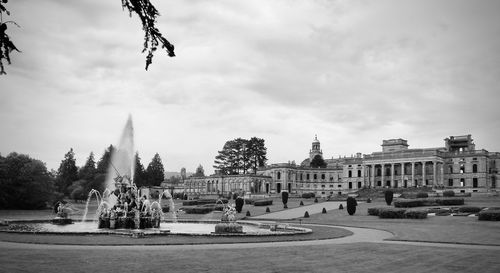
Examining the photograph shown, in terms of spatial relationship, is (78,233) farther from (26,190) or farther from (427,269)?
(26,190)

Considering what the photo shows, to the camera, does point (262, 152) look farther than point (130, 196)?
Yes

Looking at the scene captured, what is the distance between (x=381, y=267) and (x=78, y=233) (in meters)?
18.6

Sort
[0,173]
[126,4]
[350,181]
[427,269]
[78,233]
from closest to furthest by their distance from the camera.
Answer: [126,4] → [427,269] → [78,233] → [0,173] → [350,181]

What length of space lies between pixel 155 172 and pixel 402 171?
218 ft

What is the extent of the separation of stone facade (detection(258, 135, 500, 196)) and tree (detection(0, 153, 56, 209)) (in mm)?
67480

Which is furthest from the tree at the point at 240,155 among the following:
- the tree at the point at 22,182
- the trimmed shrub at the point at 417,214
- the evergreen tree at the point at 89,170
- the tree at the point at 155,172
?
the trimmed shrub at the point at 417,214

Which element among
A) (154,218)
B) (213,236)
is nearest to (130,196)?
(154,218)

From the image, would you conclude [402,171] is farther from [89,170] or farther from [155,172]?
[89,170]

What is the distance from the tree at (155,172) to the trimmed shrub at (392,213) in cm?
8564

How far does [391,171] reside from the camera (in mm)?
114312

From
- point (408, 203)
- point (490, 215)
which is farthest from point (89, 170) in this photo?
point (490, 215)

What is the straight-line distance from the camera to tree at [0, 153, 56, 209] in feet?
201

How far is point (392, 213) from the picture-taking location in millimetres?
47094

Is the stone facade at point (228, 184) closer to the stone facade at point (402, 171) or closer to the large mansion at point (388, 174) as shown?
the large mansion at point (388, 174)
